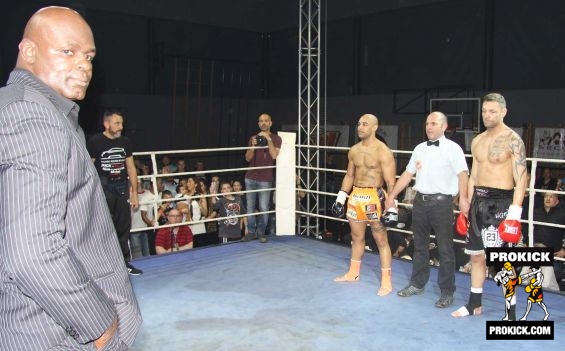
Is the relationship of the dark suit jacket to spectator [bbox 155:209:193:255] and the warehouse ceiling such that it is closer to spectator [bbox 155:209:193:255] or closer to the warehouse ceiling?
spectator [bbox 155:209:193:255]

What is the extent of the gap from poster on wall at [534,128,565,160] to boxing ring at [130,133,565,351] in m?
5.58

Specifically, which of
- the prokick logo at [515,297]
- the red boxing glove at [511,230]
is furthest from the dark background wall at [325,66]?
the red boxing glove at [511,230]

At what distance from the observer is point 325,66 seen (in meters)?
14.2

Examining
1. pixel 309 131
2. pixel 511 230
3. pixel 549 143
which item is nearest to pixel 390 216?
pixel 511 230

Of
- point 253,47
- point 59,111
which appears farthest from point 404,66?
point 59,111

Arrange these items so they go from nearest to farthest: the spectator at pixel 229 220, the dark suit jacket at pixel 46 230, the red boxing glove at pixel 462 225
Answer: the dark suit jacket at pixel 46 230, the red boxing glove at pixel 462 225, the spectator at pixel 229 220

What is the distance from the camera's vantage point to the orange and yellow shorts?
4578mm

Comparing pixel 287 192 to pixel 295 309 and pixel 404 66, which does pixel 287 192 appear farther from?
pixel 404 66

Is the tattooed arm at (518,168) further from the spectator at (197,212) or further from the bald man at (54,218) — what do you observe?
the spectator at (197,212)

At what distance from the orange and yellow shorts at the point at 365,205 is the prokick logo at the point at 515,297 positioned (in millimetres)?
1025

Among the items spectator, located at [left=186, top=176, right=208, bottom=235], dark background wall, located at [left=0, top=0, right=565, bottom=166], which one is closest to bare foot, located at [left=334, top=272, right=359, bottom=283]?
spectator, located at [left=186, top=176, right=208, bottom=235]

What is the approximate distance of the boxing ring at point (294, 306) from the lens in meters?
3.54

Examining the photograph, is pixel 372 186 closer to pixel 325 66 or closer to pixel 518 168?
pixel 518 168

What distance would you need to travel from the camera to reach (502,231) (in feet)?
12.0
